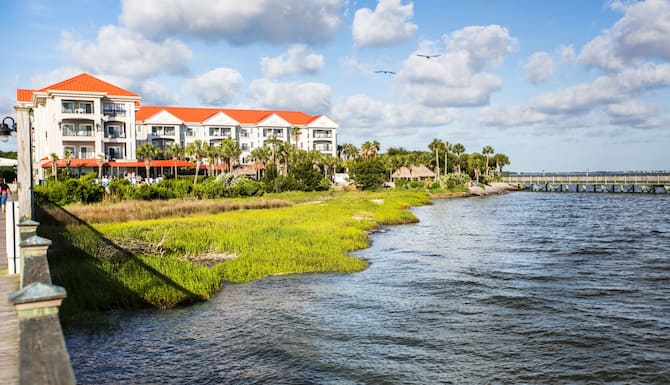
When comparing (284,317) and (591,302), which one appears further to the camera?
(591,302)

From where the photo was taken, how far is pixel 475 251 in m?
27.7

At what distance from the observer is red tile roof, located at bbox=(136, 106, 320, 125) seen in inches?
3516

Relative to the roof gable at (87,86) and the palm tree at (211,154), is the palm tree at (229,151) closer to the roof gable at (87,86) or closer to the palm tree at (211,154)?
the palm tree at (211,154)

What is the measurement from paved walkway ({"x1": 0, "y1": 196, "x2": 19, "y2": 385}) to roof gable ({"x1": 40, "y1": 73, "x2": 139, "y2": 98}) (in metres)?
63.4

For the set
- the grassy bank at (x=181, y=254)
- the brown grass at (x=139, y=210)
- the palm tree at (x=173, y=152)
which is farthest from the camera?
the palm tree at (x=173, y=152)

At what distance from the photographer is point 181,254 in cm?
2286

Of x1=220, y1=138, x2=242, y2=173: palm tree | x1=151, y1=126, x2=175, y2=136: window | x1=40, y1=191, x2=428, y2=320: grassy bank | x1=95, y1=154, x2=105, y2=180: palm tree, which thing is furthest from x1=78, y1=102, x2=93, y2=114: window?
x1=40, y1=191, x2=428, y2=320: grassy bank

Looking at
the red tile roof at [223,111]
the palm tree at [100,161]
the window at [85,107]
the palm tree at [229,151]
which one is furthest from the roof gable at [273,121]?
the palm tree at [100,161]

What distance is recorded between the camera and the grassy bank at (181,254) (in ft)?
50.6

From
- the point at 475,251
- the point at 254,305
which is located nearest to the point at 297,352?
the point at 254,305

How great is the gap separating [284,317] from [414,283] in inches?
256

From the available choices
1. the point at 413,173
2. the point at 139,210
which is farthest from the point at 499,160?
the point at 139,210

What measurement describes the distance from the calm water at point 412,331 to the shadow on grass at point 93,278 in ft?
2.64

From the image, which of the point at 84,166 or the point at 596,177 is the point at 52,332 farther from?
the point at 596,177
